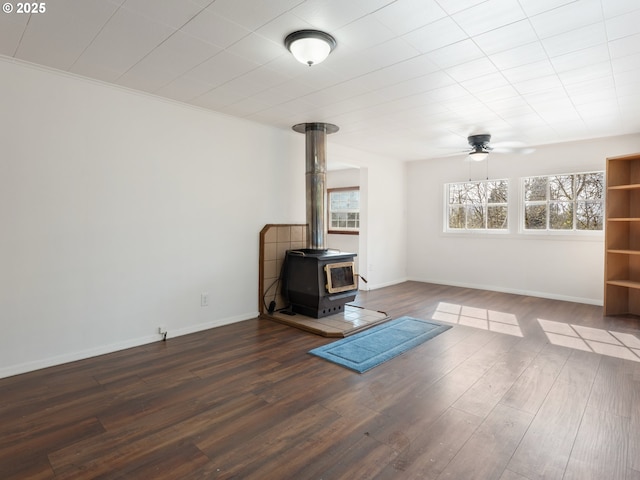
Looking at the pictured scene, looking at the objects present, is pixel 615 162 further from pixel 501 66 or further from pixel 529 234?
pixel 501 66

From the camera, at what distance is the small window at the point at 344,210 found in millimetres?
7641

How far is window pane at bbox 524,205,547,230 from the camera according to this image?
5578 millimetres

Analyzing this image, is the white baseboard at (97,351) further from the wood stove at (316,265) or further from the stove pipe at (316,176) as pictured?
the stove pipe at (316,176)

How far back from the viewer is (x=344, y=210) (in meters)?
7.86

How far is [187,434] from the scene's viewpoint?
1944 millimetres

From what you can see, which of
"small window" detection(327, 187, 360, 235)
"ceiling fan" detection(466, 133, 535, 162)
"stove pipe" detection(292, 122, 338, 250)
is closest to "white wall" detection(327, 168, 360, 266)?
"small window" detection(327, 187, 360, 235)

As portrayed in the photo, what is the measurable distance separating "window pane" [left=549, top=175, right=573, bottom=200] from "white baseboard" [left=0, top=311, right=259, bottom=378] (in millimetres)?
5218

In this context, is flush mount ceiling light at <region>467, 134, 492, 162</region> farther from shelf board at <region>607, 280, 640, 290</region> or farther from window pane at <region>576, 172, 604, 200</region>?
shelf board at <region>607, 280, 640, 290</region>

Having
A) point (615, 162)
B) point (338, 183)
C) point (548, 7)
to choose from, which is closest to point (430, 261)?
point (338, 183)

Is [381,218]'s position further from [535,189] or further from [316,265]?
[316,265]

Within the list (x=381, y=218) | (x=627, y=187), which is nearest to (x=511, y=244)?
(x=627, y=187)

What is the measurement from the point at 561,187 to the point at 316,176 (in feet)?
13.0

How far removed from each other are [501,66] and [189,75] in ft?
8.29

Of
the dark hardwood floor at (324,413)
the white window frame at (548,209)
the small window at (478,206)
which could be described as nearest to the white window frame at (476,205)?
the small window at (478,206)
